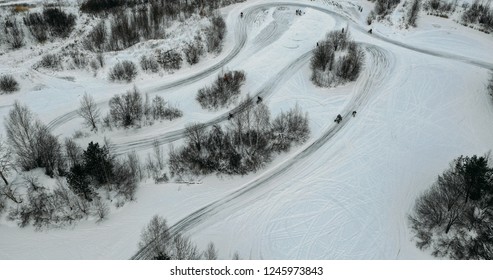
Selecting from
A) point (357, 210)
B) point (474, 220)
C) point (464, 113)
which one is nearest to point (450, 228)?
point (474, 220)

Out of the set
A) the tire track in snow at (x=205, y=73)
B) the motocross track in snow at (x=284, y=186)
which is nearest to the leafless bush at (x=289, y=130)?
the motocross track in snow at (x=284, y=186)

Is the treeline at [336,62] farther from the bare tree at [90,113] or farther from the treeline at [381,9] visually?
the bare tree at [90,113]

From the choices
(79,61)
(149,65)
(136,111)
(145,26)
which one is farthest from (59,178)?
(145,26)

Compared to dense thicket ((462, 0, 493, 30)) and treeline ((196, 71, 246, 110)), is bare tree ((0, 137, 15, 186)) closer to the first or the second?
treeline ((196, 71, 246, 110))

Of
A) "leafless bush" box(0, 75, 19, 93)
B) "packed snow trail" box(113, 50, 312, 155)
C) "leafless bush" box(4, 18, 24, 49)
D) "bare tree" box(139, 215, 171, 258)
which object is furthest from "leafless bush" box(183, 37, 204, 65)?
"leafless bush" box(4, 18, 24, 49)

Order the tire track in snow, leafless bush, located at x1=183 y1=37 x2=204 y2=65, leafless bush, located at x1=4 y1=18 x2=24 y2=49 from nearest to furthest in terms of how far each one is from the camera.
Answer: the tire track in snow, leafless bush, located at x1=183 y1=37 x2=204 y2=65, leafless bush, located at x1=4 y1=18 x2=24 y2=49
